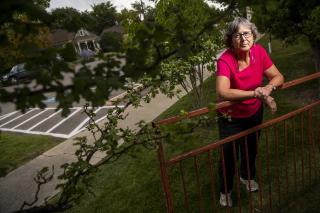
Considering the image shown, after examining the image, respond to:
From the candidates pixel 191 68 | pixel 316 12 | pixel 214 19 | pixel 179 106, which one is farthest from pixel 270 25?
pixel 214 19

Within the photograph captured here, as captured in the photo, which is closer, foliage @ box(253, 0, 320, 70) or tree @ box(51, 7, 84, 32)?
tree @ box(51, 7, 84, 32)

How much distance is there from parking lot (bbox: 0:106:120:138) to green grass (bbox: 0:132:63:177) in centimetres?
38

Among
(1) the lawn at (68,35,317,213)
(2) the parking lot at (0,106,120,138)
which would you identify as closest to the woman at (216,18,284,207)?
(1) the lawn at (68,35,317,213)

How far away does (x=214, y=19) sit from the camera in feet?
4.26

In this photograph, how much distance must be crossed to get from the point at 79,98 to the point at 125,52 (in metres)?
0.25

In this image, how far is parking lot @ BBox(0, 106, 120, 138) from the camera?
9.18 m

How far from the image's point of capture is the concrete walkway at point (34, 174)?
5.21 metres

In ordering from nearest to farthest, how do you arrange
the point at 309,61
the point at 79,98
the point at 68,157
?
the point at 79,98 → the point at 68,157 → the point at 309,61

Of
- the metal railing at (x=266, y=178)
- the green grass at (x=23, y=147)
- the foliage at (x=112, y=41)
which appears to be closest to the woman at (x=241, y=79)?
the metal railing at (x=266, y=178)

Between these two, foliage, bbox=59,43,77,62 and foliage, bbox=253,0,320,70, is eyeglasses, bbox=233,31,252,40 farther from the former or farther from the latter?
foliage, bbox=253,0,320,70

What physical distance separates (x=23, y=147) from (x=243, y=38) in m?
6.67

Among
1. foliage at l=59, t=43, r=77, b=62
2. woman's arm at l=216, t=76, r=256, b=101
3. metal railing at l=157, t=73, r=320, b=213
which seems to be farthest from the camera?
metal railing at l=157, t=73, r=320, b=213

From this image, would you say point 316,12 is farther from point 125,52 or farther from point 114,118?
point 125,52

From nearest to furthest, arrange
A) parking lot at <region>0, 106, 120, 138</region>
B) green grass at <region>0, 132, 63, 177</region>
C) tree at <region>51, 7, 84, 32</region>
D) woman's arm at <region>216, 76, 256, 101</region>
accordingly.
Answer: tree at <region>51, 7, 84, 32</region>, woman's arm at <region>216, 76, 256, 101</region>, green grass at <region>0, 132, 63, 177</region>, parking lot at <region>0, 106, 120, 138</region>
